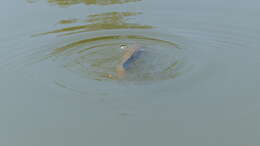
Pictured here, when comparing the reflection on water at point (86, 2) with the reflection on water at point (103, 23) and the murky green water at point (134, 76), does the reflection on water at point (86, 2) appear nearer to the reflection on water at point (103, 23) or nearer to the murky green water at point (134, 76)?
the murky green water at point (134, 76)

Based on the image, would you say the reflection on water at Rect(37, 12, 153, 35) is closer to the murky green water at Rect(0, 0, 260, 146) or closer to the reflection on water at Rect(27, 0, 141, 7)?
the murky green water at Rect(0, 0, 260, 146)

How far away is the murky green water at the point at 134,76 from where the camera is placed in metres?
5.62

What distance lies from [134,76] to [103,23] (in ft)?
9.43

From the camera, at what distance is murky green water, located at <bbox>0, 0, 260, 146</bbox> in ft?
18.4

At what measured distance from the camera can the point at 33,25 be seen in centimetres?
938

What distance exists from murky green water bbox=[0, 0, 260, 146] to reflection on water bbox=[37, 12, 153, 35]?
0.02m

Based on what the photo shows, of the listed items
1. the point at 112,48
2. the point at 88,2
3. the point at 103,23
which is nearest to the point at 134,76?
the point at 112,48

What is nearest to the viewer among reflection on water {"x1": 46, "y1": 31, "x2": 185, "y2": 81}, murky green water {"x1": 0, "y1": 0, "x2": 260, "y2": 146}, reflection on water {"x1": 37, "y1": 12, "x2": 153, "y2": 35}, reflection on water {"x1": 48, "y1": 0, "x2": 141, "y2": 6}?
murky green water {"x1": 0, "y1": 0, "x2": 260, "y2": 146}

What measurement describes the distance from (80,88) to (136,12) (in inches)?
154

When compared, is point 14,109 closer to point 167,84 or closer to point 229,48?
point 167,84

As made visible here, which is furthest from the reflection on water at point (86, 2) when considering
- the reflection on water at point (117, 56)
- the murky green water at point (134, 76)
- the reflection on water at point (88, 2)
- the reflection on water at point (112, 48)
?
the reflection on water at point (117, 56)

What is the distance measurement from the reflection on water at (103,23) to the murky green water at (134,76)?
2cm

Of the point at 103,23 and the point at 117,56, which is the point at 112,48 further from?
the point at 103,23

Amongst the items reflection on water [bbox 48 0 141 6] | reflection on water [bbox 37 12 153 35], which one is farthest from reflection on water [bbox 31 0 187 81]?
reflection on water [bbox 48 0 141 6]
